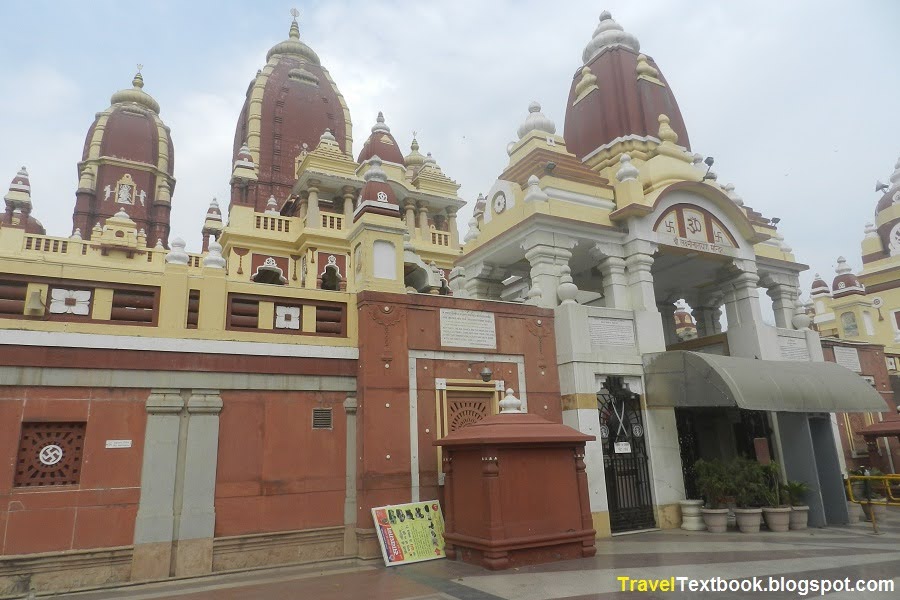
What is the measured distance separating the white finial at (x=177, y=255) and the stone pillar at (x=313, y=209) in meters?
13.0

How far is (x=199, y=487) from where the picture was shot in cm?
850

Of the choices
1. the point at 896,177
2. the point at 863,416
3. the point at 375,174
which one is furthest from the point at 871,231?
the point at 375,174

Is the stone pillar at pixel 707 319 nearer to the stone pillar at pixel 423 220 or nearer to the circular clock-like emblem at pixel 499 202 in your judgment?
the circular clock-like emblem at pixel 499 202

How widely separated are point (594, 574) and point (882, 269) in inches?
1136

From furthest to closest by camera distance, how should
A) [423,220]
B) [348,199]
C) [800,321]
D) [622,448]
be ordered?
1. [423,220]
2. [348,199]
3. [800,321]
4. [622,448]

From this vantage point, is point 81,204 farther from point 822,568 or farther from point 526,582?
point 822,568

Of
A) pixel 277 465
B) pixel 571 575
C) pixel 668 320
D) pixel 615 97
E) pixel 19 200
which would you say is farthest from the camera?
pixel 19 200

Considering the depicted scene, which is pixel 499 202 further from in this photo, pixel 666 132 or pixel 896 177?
pixel 896 177

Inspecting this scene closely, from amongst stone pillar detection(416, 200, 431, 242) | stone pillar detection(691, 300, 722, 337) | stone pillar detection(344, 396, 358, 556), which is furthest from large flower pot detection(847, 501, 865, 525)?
stone pillar detection(416, 200, 431, 242)

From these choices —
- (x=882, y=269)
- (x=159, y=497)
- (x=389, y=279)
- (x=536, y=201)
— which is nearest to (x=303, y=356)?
(x=389, y=279)

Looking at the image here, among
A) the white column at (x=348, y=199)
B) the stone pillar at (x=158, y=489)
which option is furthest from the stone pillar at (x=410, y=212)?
the stone pillar at (x=158, y=489)

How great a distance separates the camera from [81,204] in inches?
1204

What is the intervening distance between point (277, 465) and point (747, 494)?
853 cm

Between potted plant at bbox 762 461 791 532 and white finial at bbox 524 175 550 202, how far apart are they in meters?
6.89
